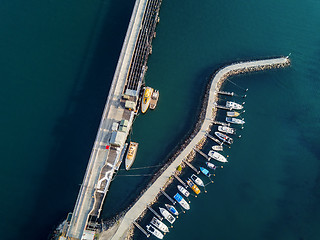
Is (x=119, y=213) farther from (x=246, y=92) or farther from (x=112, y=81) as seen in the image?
(x=246, y=92)

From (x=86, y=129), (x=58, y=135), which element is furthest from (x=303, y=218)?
(x=58, y=135)

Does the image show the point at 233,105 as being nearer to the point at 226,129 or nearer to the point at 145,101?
the point at 226,129

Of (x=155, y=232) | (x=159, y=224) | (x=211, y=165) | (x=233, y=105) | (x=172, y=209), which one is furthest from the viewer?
(x=233, y=105)

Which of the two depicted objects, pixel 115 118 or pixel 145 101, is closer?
pixel 115 118

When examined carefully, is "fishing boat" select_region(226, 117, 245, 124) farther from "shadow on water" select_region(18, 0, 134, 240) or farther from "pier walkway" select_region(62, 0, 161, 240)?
"shadow on water" select_region(18, 0, 134, 240)

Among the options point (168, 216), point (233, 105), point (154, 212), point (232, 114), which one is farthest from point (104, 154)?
point (233, 105)

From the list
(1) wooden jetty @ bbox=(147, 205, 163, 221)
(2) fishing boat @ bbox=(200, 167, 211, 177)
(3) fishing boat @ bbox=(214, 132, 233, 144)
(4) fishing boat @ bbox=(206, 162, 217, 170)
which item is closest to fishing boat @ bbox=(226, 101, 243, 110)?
(3) fishing boat @ bbox=(214, 132, 233, 144)
